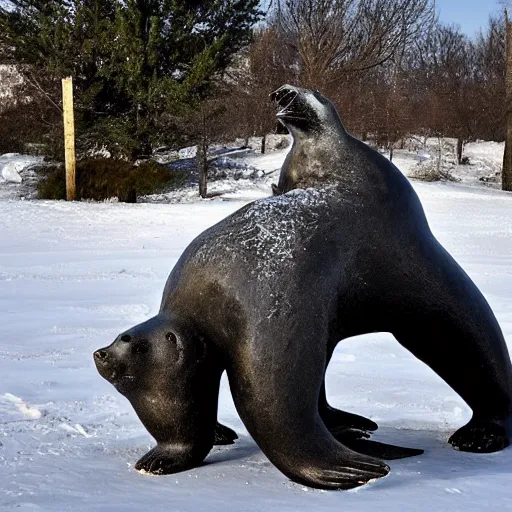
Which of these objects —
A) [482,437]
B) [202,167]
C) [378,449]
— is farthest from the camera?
[202,167]

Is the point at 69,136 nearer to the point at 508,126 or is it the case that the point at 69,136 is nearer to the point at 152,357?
the point at 508,126

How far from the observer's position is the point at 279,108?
294 cm

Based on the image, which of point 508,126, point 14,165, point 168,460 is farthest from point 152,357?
point 508,126

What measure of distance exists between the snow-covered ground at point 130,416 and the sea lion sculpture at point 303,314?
0.14 meters

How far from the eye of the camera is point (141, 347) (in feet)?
8.26

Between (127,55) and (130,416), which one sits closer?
(130,416)

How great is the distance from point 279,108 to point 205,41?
56.4ft

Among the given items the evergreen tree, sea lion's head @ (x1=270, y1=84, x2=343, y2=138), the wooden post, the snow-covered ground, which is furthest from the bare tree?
sea lion's head @ (x1=270, y1=84, x2=343, y2=138)

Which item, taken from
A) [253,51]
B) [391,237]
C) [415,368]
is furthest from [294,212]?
[253,51]

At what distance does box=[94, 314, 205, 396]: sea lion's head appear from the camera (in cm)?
251

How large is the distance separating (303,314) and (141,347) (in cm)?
53

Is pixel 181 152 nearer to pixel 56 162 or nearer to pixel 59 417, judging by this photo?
pixel 56 162

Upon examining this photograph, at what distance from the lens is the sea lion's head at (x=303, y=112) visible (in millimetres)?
2875

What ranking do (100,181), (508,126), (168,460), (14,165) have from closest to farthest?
1. (168,460)
2. (100,181)
3. (14,165)
4. (508,126)
